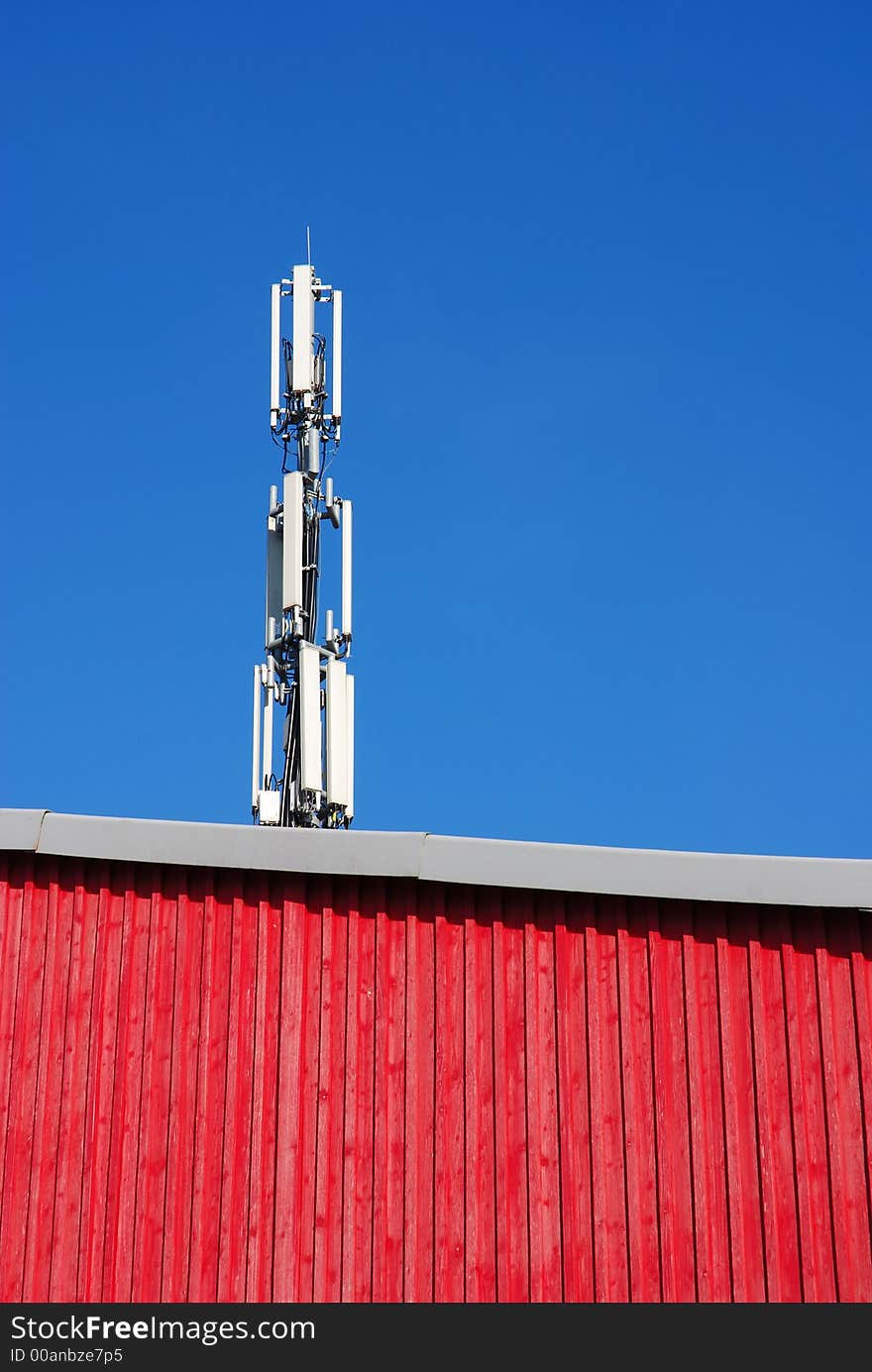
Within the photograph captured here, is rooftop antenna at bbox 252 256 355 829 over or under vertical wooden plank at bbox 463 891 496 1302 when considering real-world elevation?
over

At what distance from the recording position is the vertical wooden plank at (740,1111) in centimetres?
831

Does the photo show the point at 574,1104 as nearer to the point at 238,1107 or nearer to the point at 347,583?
the point at 238,1107

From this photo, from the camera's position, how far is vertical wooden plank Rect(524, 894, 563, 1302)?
27.6 ft

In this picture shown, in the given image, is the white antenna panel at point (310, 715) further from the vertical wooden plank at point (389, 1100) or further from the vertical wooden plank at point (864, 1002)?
the vertical wooden plank at point (864, 1002)

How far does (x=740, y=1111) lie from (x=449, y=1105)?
64.9 inches

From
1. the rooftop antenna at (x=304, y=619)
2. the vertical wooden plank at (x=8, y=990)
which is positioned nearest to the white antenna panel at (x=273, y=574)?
the rooftop antenna at (x=304, y=619)

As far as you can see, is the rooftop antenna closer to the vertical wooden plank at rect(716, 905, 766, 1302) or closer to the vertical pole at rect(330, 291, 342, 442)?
the vertical pole at rect(330, 291, 342, 442)

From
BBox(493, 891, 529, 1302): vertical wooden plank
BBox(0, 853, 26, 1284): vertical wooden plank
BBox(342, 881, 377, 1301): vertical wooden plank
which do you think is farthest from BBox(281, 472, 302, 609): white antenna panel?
BBox(493, 891, 529, 1302): vertical wooden plank

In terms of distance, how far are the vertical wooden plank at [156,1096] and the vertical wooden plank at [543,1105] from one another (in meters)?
2.12

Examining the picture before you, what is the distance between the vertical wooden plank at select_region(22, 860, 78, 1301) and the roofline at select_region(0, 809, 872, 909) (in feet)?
1.28

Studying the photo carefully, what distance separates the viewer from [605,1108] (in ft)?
28.2

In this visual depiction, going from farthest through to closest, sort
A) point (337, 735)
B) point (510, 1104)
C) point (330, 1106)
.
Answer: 1. point (337, 735)
2. point (330, 1106)
3. point (510, 1104)

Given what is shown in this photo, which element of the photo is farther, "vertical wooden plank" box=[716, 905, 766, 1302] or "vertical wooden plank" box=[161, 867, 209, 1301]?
"vertical wooden plank" box=[161, 867, 209, 1301]

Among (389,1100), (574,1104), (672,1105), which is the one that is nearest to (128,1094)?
(389,1100)
